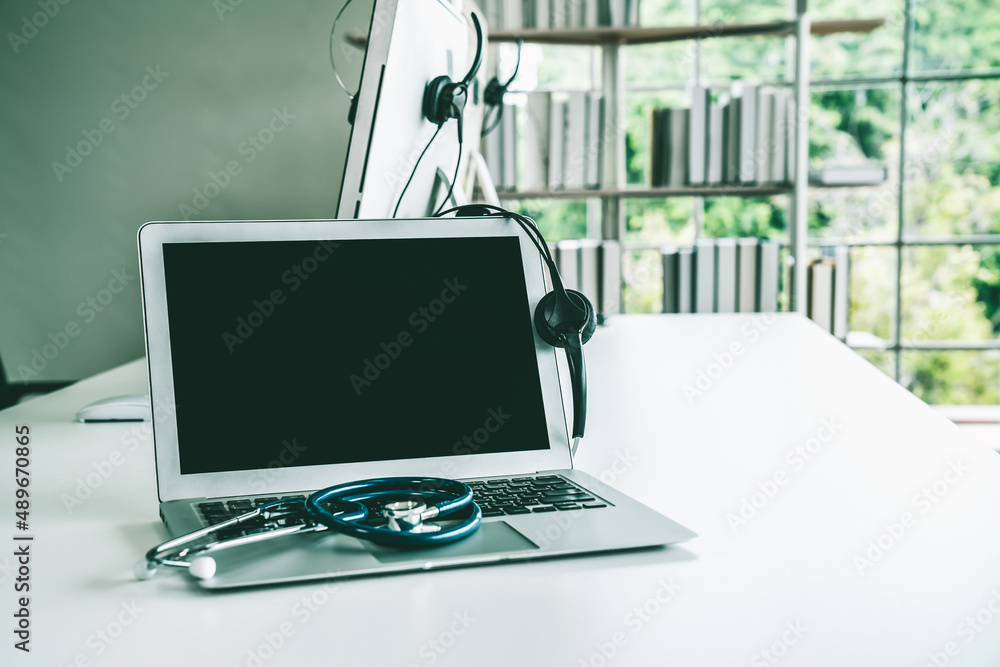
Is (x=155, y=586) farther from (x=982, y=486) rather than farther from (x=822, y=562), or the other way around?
(x=982, y=486)

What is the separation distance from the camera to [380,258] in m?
0.76

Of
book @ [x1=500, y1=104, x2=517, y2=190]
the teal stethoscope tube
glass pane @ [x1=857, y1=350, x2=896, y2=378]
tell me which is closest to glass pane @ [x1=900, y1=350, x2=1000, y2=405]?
glass pane @ [x1=857, y1=350, x2=896, y2=378]

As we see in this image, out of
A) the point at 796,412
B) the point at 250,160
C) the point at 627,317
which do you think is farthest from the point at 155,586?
the point at 250,160

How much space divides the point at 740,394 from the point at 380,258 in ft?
1.88

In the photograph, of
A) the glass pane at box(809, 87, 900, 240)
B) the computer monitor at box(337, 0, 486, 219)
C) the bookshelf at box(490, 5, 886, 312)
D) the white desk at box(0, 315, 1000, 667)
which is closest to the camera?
the white desk at box(0, 315, 1000, 667)

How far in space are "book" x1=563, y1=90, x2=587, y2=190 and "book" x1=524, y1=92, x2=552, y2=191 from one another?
0.07 m

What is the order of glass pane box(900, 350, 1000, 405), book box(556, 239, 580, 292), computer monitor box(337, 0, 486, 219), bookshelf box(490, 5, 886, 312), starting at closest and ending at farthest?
computer monitor box(337, 0, 486, 219) < bookshelf box(490, 5, 886, 312) < book box(556, 239, 580, 292) < glass pane box(900, 350, 1000, 405)

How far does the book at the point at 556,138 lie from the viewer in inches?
111

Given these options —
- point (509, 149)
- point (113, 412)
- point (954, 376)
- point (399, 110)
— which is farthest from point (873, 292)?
point (113, 412)

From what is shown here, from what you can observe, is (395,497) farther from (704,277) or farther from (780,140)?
(780,140)

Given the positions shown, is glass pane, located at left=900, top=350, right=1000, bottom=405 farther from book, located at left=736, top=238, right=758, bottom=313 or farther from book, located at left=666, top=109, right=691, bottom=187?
book, located at left=666, top=109, right=691, bottom=187

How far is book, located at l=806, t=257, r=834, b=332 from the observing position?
2.92 m

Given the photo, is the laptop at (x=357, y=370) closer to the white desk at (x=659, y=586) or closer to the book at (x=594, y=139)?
the white desk at (x=659, y=586)

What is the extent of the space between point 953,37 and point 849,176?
0.94 metres
